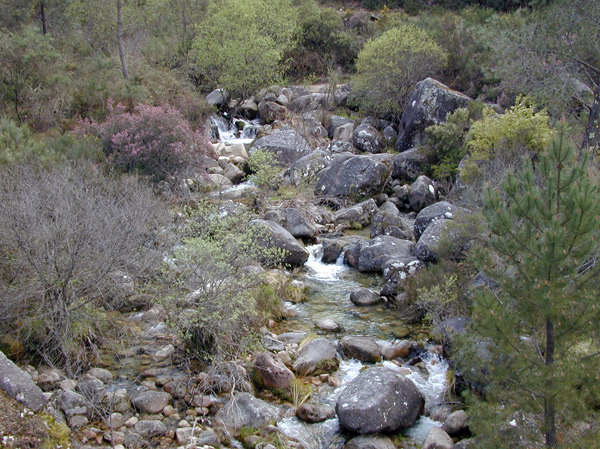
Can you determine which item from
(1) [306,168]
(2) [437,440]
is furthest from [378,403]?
(1) [306,168]

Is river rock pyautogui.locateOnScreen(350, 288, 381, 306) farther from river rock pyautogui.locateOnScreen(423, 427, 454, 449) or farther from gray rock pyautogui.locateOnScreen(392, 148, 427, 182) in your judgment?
gray rock pyautogui.locateOnScreen(392, 148, 427, 182)

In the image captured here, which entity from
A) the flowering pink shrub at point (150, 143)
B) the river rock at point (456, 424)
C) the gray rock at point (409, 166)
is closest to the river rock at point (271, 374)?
the river rock at point (456, 424)

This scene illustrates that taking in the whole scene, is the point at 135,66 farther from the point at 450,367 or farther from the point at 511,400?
the point at 511,400

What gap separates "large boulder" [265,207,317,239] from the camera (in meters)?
12.3

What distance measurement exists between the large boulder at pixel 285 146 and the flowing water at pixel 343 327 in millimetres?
5491

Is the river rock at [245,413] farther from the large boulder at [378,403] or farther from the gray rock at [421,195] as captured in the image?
the gray rock at [421,195]

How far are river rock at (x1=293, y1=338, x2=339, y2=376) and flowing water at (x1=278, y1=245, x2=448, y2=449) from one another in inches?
6.7

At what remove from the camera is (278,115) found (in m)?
23.0

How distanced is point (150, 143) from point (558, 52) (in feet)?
30.0

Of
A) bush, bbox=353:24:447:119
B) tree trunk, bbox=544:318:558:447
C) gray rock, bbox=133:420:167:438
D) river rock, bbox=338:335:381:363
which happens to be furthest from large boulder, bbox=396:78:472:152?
Answer: gray rock, bbox=133:420:167:438

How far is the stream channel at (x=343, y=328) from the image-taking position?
240 inches

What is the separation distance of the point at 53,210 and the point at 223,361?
2853 millimetres

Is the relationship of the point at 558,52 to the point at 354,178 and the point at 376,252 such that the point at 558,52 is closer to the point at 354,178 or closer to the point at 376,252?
the point at 354,178

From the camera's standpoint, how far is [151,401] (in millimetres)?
5988
